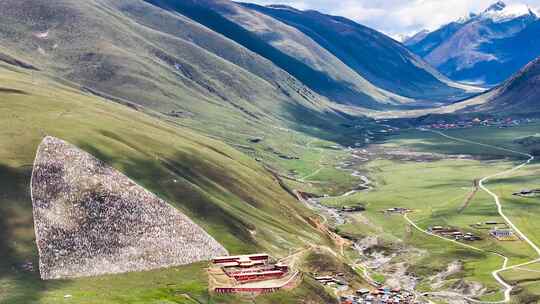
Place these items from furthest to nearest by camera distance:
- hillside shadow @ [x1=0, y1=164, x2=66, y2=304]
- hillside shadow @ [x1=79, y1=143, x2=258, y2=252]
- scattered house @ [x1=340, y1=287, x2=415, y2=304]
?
1. hillside shadow @ [x1=79, y1=143, x2=258, y2=252]
2. scattered house @ [x1=340, y1=287, x2=415, y2=304]
3. hillside shadow @ [x1=0, y1=164, x2=66, y2=304]

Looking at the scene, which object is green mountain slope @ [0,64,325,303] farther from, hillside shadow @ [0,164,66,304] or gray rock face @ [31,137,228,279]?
gray rock face @ [31,137,228,279]

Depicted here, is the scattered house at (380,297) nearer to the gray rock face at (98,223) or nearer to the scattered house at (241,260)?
the scattered house at (241,260)

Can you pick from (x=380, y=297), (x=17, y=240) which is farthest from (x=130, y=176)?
(x=380, y=297)

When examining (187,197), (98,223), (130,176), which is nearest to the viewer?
(98,223)

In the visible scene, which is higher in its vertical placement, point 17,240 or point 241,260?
point 241,260

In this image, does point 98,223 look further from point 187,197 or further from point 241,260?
point 187,197

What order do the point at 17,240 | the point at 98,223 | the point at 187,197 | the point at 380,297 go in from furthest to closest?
the point at 187,197 → the point at 380,297 → the point at 98,223 → the point at 17,240

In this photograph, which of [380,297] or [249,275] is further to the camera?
[380,297]

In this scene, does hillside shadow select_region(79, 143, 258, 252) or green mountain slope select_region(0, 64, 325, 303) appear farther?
hillside shadow select_region(79, 143, 258, 252)

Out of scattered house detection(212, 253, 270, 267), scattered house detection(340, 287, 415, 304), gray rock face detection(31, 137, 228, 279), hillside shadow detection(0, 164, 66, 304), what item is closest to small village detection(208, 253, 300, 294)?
scattered house detection(212, 253, 270, 267)

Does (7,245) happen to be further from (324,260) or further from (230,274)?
(324,260)
